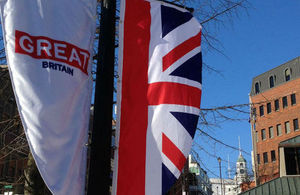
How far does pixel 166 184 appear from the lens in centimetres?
359

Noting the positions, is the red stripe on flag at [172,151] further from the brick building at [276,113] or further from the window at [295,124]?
the window at [295,124]

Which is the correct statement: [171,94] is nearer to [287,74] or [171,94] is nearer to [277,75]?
[287,74]

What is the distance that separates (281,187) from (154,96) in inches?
663

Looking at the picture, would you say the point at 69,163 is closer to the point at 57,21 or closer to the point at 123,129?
the point at 123,129

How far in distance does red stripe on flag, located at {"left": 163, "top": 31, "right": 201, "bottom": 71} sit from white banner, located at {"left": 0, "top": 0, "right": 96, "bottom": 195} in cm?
82

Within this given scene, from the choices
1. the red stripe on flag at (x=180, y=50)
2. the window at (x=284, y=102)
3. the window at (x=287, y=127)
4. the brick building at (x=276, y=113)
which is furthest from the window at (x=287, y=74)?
the red stripe on flag at (x=180, y=50)

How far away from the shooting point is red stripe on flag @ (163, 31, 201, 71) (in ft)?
13.0

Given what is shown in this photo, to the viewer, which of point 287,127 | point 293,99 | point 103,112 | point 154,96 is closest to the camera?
point 103,112

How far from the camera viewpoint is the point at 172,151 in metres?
3.68

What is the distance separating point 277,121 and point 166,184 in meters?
55.3

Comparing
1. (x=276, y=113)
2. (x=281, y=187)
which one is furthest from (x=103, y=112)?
(x=276, y=113)

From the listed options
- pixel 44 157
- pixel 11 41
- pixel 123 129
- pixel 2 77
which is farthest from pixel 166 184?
pixel 2 77

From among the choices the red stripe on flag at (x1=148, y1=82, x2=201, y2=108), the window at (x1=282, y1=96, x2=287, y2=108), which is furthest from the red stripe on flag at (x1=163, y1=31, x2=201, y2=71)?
the window at (x1=282, y1=96, x2=287, y2=108)

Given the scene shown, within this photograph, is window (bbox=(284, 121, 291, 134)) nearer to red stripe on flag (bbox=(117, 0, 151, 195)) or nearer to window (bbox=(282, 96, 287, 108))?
window (bbox=(282, 96, 287, 108))
